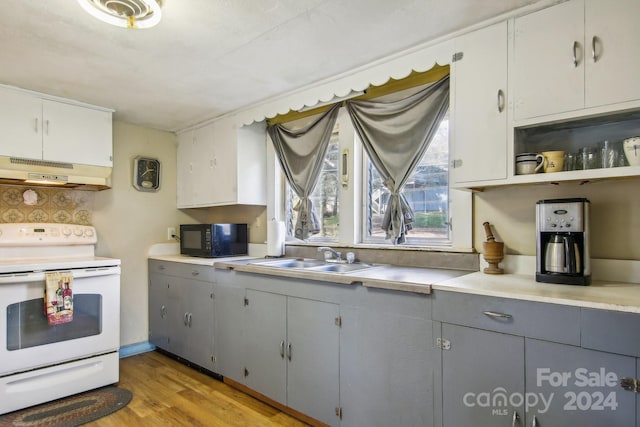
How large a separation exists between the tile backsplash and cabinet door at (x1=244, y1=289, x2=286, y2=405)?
1875mm

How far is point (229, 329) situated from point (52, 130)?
81.3 inches

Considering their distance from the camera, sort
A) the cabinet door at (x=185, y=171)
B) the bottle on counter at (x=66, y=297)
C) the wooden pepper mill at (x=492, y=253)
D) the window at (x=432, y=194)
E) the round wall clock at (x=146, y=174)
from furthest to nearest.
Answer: the cabinet door at (x=185, y=171) → the round wall clock at (x=146, y=174) → the bottle on counter at (x=66, y=297) → the window at (x=432, y=194) → the wooden pepper mill at (x=492, y=253)

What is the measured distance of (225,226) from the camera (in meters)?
3.26

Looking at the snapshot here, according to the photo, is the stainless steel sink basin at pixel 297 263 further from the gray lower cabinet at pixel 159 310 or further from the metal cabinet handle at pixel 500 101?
the metal cabinet handle at pixel 500 101

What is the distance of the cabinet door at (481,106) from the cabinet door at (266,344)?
137cm

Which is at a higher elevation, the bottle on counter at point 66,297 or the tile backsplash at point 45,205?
the tile backsplash at point 45,205

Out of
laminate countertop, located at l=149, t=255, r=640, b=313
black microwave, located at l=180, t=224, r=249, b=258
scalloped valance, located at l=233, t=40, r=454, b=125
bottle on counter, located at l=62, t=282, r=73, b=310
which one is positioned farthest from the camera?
black microwave, located at l=180, t=224, r=249, b=258

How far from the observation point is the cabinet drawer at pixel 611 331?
1.22 meters

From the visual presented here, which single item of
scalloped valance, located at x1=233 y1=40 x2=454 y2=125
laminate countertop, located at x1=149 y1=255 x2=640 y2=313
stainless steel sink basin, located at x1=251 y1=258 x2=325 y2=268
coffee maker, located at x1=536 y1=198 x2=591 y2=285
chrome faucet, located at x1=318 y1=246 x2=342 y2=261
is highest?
scalloped valance, located at x1=233 y1=40 x2=454 y2=125

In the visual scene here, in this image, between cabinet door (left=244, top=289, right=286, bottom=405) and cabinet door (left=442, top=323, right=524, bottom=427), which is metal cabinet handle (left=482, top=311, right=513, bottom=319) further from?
cabinet door (left=244, top=289, right=286, bottom=405)

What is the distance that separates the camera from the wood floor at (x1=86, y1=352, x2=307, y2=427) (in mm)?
2256

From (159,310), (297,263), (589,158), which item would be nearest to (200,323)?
(159,310)

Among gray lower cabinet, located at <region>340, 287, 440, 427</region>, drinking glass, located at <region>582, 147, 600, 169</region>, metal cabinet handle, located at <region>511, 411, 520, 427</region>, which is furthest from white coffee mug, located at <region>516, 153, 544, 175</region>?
metal cabinet handle, located at <region>511, 411, 520, 427</region>

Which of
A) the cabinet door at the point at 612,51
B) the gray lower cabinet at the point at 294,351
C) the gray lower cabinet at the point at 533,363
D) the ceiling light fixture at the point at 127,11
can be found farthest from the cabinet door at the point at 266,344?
the cabinet door at the point at 612,51
